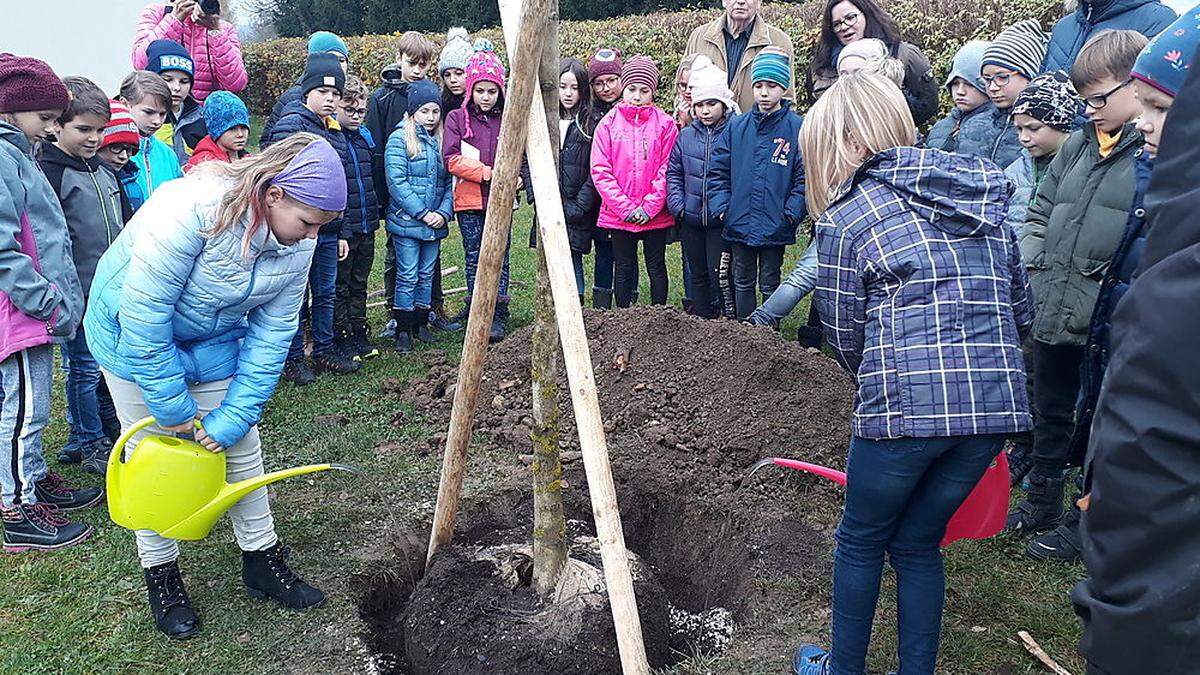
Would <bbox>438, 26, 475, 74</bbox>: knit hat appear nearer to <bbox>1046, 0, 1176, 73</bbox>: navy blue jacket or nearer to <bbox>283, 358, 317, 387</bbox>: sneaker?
<bbox>283, 358, 317, 387</bbox>: sneaker

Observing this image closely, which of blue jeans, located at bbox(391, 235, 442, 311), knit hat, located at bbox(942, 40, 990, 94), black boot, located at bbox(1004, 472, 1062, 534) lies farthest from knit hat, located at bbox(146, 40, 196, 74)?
black boot, located at bbox(1004, 472, 1062, 534)

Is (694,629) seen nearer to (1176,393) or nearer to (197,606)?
(197,606)

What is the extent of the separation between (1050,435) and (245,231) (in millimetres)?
3561

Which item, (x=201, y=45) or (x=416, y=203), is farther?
(x=201, y=45)

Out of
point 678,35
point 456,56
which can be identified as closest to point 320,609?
point 456,56

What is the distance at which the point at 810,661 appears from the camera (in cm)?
303

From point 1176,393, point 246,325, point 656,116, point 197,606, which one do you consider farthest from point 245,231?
point 656,116

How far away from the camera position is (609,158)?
6684mm

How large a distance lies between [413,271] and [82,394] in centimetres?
255

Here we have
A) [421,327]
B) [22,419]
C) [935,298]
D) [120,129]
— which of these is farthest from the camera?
[421,327]

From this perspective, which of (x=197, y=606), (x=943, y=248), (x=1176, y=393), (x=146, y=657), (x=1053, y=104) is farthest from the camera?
(x=1053, y=104)

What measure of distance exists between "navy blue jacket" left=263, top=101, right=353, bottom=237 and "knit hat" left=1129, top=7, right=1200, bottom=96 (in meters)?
4.72

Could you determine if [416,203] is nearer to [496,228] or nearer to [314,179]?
[314,179]

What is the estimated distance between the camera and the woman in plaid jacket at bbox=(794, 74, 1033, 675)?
2.50 metres
